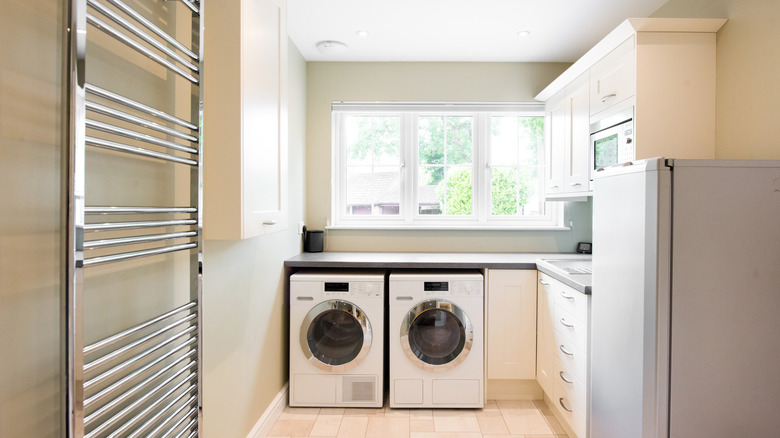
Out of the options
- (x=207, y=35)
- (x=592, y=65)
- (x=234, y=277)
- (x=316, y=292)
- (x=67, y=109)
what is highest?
(x=592, y=65)

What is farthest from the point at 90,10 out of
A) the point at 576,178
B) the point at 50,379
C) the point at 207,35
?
the point at 576,178

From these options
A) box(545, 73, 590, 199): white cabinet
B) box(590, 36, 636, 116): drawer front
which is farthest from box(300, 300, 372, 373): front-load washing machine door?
box(590, 36, 636, 116): drawer front

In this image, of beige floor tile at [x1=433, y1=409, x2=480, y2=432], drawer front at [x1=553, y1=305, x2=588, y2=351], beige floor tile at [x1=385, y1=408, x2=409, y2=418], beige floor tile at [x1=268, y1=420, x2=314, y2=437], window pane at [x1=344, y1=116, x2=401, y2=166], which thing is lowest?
beige floor tile at [x1=268, y1=420, x2=314, y2=437]

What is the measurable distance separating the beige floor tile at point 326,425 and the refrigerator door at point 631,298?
140cm

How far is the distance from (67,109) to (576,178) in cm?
251

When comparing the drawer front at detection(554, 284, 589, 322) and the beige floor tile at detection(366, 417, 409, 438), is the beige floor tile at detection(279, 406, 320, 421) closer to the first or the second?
the beige floor tile at detection(366, 417, 409, 438)

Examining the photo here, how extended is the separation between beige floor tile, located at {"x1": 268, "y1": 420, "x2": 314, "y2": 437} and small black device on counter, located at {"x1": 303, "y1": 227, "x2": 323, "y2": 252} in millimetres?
1197

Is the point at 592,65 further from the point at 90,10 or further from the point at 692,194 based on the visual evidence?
the point at 90,10

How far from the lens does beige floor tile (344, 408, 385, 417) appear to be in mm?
2367

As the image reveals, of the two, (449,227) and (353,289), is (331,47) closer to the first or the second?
(449,227)

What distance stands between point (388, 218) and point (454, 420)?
1566mm

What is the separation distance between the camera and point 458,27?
2.45 metres

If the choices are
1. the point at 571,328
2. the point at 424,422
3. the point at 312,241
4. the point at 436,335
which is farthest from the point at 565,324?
the point at 312,241

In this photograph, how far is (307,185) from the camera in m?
3.07
